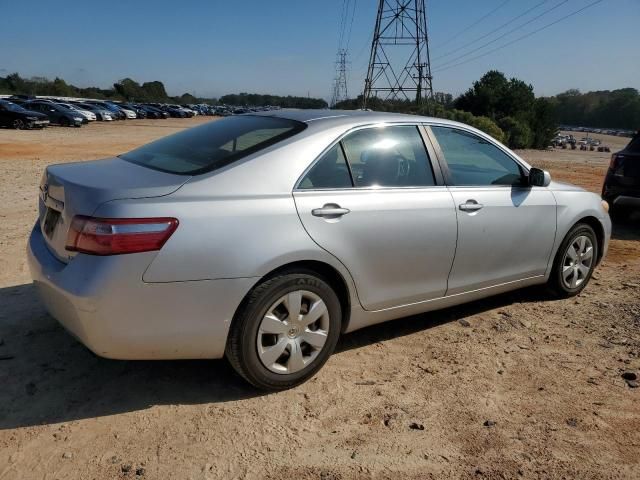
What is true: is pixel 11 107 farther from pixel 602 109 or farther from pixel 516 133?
pixel 602 109

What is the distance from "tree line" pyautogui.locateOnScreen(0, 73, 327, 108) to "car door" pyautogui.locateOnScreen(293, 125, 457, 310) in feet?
204

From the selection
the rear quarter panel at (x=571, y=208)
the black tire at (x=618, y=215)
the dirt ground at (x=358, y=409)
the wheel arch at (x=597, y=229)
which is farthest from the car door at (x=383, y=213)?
the black tire at (x=618, y=215)

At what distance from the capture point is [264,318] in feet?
9.97

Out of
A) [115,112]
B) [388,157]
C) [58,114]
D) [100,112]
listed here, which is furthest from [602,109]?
[388,157]

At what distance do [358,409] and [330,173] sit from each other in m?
1.39

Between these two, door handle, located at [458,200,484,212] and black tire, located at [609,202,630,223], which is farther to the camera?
black tire, located at [609,202,630,223]

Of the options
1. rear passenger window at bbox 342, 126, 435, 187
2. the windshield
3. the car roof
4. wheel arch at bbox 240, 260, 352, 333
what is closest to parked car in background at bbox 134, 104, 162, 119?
the windshield

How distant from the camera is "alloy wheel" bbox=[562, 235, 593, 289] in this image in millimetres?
4871

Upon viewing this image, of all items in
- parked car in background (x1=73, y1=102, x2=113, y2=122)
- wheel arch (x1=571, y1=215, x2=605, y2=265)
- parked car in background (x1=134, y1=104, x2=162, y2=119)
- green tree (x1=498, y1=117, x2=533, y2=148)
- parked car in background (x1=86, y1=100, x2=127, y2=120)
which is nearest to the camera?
wheel arch (x1=571, y1=215, x2=605, y2=265)

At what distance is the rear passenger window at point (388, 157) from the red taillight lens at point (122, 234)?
1.29m

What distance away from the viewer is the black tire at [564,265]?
4.78 meters

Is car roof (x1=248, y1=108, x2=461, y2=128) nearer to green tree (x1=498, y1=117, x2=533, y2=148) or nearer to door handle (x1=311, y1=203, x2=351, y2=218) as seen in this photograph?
door handle (x1=311, y1=203, x2=351, y2=218)

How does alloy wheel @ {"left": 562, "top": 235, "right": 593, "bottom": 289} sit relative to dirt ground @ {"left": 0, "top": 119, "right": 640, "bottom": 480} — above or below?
above

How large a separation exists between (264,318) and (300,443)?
68cm
